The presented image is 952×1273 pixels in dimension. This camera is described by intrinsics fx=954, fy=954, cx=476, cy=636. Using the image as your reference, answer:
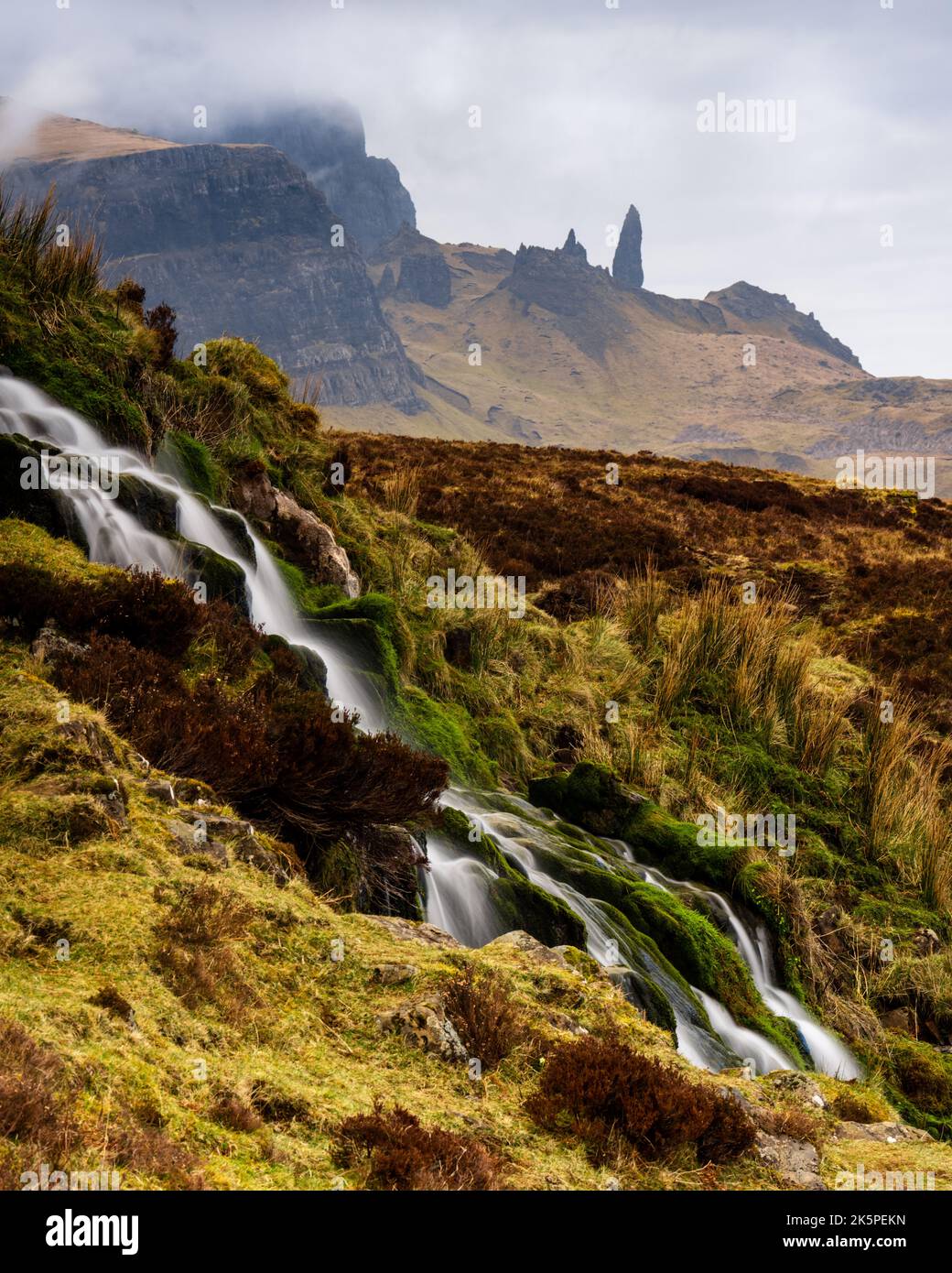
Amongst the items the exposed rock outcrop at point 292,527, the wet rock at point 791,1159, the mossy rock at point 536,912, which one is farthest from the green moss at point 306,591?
the wet rock at point 791,1159

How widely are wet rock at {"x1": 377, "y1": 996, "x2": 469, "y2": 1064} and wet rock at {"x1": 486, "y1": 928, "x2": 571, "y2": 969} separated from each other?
1307 mm

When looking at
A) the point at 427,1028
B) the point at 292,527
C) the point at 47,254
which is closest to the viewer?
the point at 427,1028

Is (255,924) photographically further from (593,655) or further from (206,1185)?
(593,655)

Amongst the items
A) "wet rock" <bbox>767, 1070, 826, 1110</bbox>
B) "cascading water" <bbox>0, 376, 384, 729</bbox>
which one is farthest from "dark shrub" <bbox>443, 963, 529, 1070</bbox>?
"cascading water" <bbox>0, 376, 384, 729</bbox>

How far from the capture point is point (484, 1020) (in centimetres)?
429

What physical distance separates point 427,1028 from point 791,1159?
1652 millimetres

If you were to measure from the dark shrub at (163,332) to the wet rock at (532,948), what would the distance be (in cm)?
932

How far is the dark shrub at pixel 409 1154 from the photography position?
3047 millimetres

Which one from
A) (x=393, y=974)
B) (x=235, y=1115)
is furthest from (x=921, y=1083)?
(x=235, y=1115)

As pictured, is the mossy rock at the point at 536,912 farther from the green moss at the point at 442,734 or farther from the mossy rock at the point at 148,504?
the mossy rock at the point at 148,504

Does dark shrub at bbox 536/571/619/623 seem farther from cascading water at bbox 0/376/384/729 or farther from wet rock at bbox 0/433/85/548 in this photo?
wet rock at bbox 0/433/85/548

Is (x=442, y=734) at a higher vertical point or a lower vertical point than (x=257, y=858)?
lower

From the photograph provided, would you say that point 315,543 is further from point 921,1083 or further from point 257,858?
point 921,1083
